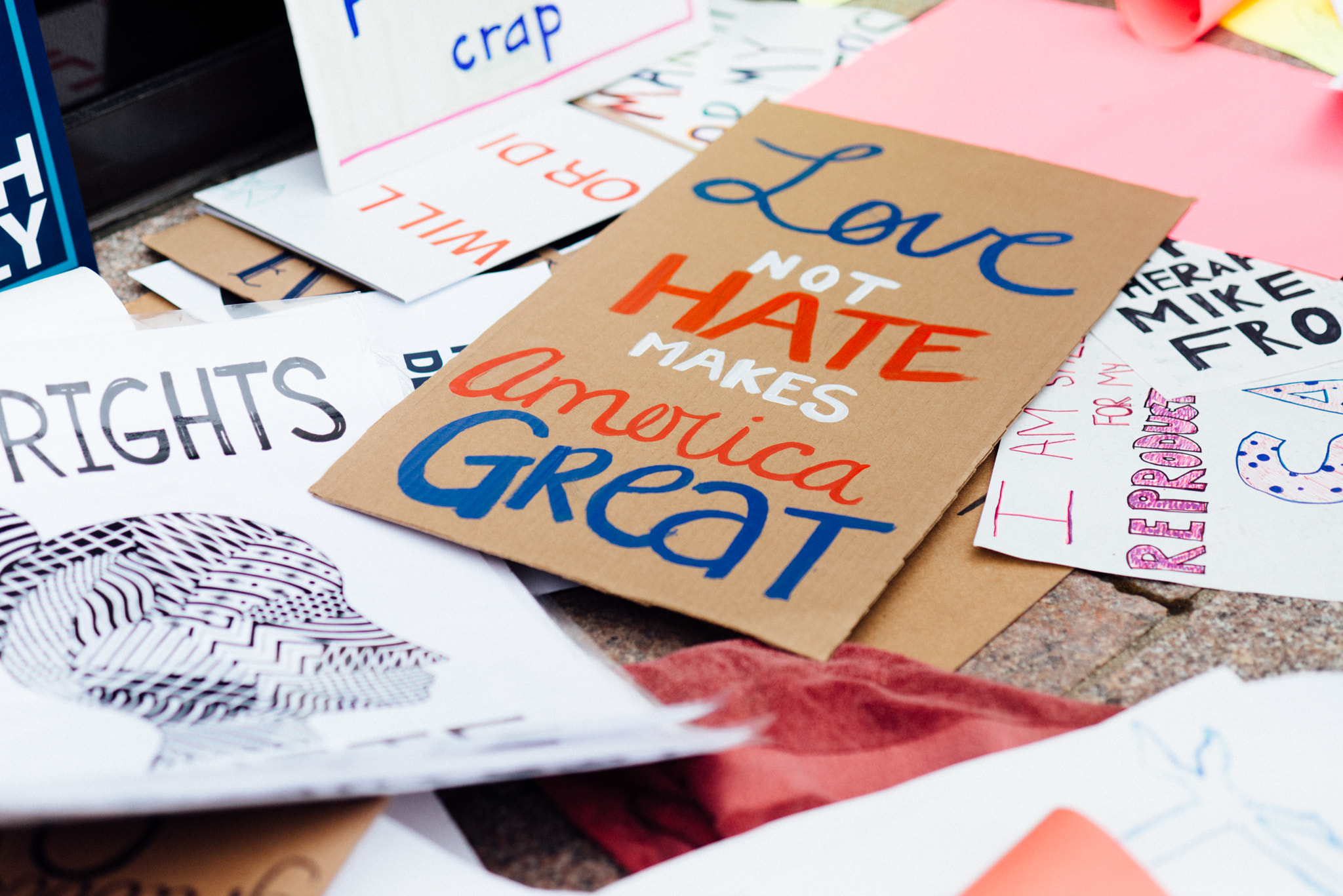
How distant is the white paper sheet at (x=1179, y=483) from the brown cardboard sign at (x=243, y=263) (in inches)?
24.5

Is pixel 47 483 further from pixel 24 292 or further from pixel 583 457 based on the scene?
pixel 583 457

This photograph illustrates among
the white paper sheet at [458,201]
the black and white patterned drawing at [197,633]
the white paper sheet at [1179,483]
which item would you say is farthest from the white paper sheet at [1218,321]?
the black and white patterned drawing at [197,633]

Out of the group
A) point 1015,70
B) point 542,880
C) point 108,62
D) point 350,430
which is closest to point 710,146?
point 1015,70

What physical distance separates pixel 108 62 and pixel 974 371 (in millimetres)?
938

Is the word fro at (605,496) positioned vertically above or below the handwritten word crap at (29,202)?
below

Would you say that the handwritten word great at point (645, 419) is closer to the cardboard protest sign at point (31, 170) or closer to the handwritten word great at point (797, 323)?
the handwritten word great at point (797, 323)

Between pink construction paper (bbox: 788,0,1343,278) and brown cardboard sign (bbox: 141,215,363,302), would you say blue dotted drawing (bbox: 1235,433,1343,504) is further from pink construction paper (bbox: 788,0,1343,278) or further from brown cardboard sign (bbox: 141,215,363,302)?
brown cardboard sign (bbox: 141,215,363,302)

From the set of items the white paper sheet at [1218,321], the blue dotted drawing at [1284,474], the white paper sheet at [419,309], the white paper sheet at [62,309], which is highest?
the white paper sheet at [62,309]

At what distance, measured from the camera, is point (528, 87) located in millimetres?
1284

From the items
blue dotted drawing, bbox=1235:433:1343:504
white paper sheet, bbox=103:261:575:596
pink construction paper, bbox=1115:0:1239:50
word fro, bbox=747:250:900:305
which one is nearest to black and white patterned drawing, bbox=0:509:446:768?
white paper sheet, bbox=103:261:575:596

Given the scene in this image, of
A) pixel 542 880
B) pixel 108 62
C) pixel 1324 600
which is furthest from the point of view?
pixel 108 62

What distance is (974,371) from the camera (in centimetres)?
87

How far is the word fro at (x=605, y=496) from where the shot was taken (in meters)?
0.73

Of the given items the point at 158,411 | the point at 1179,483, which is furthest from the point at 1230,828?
the point at 158,411
